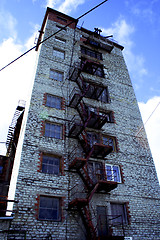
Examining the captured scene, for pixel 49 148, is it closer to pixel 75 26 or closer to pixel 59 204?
pixel 59 204

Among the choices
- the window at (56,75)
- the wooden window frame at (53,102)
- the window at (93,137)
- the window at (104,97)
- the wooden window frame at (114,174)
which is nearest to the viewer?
the wooden window frame at (114,174)

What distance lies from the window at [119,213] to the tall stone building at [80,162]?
2.6 inches

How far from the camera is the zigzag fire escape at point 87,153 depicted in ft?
38.5

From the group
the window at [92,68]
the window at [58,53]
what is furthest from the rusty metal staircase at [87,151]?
the window at [58,53]

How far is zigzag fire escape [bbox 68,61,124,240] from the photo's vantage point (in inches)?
462

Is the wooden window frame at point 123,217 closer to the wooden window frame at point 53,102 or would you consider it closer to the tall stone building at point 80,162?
the tall stone building at point 80,162

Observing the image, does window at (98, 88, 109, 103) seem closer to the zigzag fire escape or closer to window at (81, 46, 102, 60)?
the zigzag fire escape

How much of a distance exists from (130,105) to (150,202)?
963cm

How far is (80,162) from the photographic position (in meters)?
13.1

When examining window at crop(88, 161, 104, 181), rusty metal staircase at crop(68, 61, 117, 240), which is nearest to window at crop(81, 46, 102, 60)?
rusty metal staircase at crop(68, 61, 117, 240)

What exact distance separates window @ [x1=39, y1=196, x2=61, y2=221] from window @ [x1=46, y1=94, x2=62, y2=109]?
Result: 288 inches

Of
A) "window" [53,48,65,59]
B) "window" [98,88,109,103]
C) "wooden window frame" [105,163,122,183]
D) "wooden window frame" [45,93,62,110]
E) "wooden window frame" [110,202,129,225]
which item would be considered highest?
"window" [53,48,65,59]

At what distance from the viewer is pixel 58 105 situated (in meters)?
16.9

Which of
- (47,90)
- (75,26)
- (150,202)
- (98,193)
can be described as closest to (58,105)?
(47,90)
